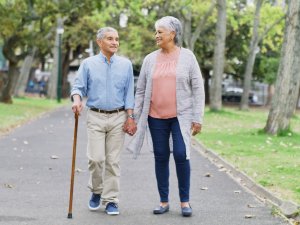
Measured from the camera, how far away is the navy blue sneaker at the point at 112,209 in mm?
7973

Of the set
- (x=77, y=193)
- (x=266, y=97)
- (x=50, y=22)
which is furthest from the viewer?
(x=266, y=97)

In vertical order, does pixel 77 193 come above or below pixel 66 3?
below

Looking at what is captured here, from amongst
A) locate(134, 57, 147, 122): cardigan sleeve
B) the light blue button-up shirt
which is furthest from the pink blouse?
the light blue button-up shirt

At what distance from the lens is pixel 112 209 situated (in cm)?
799

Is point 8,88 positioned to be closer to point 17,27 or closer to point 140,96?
point 17,27

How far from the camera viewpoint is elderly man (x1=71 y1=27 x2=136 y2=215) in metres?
7.96

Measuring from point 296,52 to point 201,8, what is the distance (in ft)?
78.9

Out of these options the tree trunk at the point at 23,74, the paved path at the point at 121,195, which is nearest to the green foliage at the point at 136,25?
the tree trunk at the point at 23,74

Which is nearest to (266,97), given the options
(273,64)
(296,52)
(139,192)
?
(273,64)

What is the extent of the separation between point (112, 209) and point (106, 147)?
61cm

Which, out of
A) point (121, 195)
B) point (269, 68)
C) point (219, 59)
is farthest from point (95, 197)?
point (269, 68)

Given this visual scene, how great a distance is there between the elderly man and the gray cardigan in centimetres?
13

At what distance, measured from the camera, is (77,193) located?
9500 millimetres

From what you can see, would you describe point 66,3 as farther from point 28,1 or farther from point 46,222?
point 46,222
